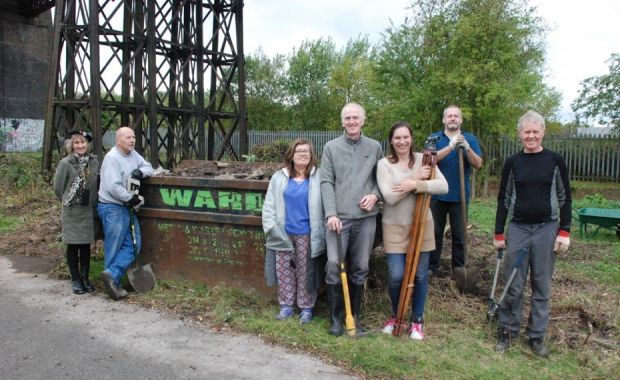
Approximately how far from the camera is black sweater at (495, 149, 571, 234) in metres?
4.02

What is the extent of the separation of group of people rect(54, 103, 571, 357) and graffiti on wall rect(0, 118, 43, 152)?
21194mm

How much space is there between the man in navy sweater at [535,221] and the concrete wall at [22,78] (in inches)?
896

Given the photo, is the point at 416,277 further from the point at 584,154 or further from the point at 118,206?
the point at 584,154

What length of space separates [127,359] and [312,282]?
1.68 metres

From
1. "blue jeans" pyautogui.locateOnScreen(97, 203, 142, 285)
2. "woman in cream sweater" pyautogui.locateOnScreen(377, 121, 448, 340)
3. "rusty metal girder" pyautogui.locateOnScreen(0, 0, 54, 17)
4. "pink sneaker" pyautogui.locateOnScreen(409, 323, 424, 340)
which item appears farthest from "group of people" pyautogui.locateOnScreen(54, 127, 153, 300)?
"rusty metal girder" pyautogui.locateOnScreen(0, 0, 54, 17)

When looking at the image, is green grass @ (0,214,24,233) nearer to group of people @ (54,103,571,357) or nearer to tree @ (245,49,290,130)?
group of people @ (54,103,571,357)

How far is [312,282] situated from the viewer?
4.73 m

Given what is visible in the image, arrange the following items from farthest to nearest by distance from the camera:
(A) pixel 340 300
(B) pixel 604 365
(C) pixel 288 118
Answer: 1. (C) pixel 288 118
2. (A) pixel 340 300
3. (B) pixel 604 365

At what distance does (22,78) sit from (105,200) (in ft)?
67.6

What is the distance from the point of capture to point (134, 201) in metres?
5.62

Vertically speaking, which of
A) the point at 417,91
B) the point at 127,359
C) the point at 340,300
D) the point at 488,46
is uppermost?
the point at 488,46

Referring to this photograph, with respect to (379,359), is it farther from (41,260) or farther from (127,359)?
(41,260)

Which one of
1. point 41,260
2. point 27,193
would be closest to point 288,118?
point 27,193

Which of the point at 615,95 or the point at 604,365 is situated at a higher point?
the point at 615,95
